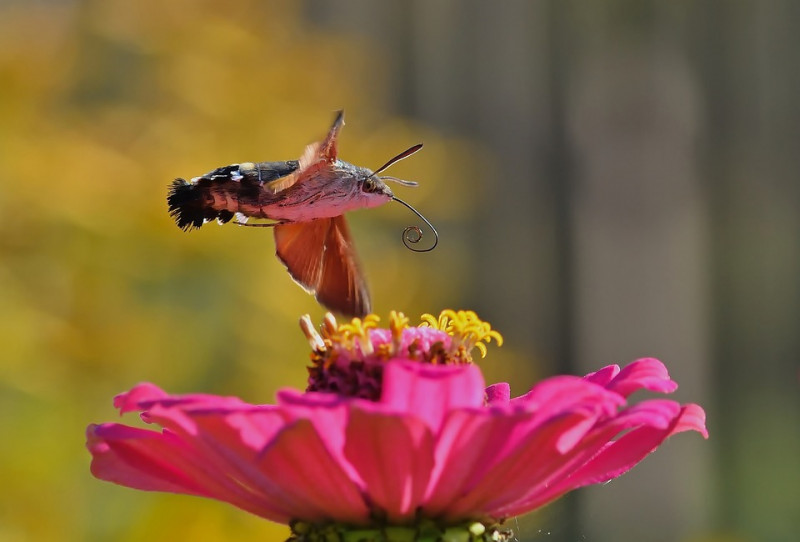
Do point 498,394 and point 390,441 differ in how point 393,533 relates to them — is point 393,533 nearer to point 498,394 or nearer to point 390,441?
point 390,441

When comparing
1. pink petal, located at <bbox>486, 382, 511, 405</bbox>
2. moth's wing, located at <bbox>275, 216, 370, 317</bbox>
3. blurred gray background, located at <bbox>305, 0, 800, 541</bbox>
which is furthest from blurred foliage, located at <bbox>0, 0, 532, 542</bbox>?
moth's wing, located at <bbox>275, 216, 370, 317</bbox>

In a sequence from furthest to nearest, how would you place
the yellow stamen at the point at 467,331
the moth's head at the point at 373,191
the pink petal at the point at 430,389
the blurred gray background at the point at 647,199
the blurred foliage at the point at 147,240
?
the blurred gray background at the point at 647,199 < the blurred foliage at the point at 147,240 < the yellow stamen at the point at 467,331 < the moth's head at the point at 373,191 < the pink petal at the point at 430,389

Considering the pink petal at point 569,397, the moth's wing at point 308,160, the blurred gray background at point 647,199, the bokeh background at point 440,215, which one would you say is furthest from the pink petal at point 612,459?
the blurred gray background at point 647,199

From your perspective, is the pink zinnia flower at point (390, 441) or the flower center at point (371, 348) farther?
the flower center at point (371, 348)

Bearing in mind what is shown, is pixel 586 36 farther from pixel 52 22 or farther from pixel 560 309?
pixel 52 22

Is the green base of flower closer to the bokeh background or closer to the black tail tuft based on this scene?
the black tail tuft

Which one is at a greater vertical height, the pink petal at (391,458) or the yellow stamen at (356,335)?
the yellow stamen at (356,335)

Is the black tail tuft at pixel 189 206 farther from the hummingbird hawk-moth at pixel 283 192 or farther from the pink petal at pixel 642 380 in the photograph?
the pink petal at pixel 642 380
